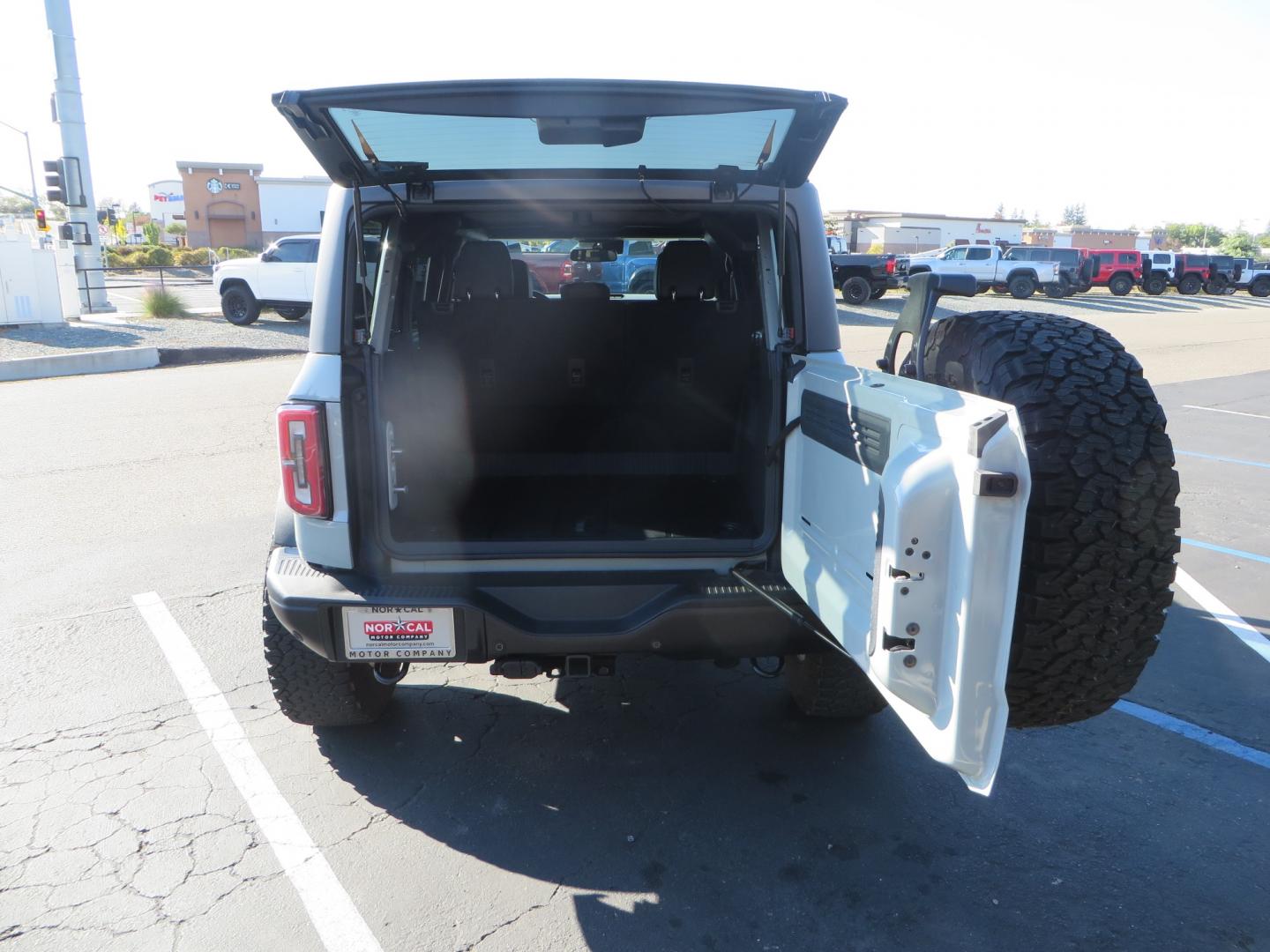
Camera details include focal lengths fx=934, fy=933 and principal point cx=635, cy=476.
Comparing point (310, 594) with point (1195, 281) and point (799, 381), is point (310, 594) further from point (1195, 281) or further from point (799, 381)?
point (1195, 281)

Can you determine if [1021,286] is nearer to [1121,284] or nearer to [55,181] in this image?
[1121,284]

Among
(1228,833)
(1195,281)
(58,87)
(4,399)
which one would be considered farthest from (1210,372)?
(1195,281)

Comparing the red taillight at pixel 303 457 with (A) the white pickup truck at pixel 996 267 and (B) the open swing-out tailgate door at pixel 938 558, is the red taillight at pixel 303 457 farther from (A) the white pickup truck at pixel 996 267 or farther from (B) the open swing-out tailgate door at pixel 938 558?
(A) the white pickup truck at pixel 996 267

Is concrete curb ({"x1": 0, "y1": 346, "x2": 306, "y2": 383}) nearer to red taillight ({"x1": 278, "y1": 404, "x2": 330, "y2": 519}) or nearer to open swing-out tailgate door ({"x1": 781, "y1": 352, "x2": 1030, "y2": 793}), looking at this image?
red taillight ({"x1": 278, "y1": 404, "x2": 330, "y2": 519})

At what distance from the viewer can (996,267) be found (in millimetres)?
32719

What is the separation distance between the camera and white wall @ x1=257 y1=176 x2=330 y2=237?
52906 mm

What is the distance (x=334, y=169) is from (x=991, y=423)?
201 cm

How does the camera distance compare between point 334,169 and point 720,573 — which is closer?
point 334,169

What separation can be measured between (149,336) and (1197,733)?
17057mm

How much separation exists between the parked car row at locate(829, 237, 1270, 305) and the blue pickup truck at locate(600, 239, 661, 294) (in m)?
6.27

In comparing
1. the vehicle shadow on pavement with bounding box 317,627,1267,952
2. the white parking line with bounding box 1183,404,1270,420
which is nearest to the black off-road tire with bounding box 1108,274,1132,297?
the white parking line with bounding box 1183,404,1270,420

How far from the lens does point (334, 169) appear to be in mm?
2758

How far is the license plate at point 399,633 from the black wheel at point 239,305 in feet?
58.9

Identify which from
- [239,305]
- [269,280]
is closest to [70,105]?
[239,305]
